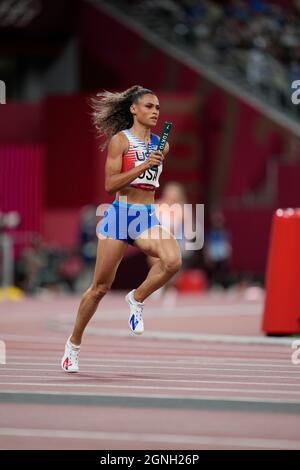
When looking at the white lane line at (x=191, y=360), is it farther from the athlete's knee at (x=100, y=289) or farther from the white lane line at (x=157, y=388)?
the white lane line at (x=157, y=388)

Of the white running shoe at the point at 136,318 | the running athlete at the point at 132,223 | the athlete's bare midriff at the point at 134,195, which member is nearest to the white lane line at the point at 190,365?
the white running shoe at the point at 136,318

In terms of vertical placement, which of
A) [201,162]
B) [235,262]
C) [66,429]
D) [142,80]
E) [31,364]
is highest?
[142,80]

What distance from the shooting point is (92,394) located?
28.6 feet

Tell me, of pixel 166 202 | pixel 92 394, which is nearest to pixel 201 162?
pixel 166 202

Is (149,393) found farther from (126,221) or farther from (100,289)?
(126,221)

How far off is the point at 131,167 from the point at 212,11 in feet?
79.2

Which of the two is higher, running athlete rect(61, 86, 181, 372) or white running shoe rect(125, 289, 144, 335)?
running athlete rect(61, 86, 181, 372)

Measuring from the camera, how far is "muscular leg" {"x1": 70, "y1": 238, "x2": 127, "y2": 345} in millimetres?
10148

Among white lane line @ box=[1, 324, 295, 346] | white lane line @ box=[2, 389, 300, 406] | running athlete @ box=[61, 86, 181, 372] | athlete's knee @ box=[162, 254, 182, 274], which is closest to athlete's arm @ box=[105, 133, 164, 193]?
running athlete @ box=[61, 86, 181, 372]

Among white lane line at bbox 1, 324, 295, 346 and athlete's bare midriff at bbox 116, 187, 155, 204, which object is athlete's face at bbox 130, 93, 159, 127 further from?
white lane line at bbox 1, 324, 295, 346

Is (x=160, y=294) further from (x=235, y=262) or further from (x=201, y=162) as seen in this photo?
(x=201, y=162)

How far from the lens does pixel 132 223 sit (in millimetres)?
10250

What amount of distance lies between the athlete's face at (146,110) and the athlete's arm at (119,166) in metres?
0.23

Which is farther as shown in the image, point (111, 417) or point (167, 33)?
point (167, 33)
